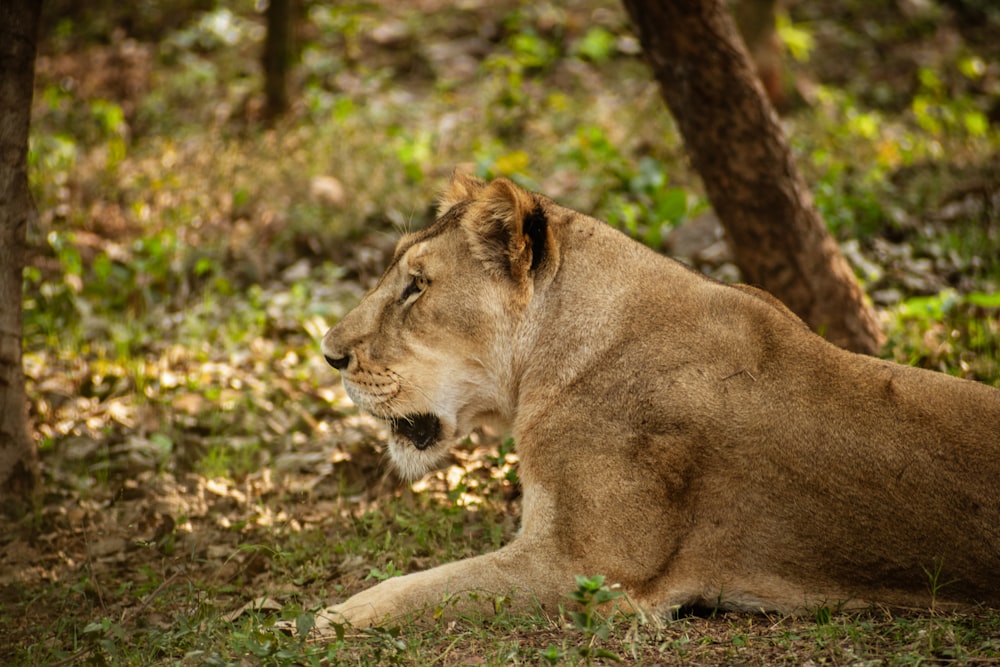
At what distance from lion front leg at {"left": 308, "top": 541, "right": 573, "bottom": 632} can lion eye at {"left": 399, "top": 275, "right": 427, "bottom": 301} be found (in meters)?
1.22

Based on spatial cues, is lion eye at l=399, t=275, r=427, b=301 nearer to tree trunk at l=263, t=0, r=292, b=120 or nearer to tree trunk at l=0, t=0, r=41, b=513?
tree trunk at l=0, t=0, r=41, b=513

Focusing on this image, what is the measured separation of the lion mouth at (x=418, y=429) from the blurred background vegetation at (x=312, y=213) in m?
0.64

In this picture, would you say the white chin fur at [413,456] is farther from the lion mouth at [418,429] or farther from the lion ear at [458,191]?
the lion ear at [458,191]

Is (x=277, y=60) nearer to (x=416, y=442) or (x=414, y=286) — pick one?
(x=414, y=286)

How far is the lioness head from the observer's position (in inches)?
180

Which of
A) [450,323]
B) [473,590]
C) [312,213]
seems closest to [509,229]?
[450,323]

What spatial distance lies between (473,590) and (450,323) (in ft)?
3.77

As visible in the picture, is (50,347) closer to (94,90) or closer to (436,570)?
(436,570)

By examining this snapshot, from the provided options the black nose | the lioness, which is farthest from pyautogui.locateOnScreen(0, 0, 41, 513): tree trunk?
the lioness

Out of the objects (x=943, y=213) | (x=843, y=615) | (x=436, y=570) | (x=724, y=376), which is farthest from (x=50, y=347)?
(x=943, y=213)

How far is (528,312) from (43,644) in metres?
2.45

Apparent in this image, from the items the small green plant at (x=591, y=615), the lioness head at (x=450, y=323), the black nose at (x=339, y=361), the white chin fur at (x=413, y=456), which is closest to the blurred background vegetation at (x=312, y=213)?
the white chin fur at (x=413, y=456)

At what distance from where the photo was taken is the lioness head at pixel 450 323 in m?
4.56

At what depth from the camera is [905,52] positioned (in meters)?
14.3
